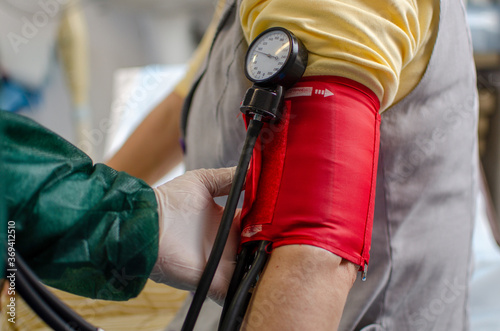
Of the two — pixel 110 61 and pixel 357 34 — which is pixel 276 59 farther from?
pixel 110 61

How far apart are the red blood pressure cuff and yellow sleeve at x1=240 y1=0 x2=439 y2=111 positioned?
0.02 m

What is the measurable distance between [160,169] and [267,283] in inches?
25.3

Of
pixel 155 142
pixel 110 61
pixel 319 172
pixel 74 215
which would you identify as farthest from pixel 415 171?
pixel 110 61

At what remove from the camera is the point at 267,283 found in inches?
15.3

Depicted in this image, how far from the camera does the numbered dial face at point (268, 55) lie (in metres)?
0.40

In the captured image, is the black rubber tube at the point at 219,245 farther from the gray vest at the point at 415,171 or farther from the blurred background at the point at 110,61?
the blurred background at the point at 110,61

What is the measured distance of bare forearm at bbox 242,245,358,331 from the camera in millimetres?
374

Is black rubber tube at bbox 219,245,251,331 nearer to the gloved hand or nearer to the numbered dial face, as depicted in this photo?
the gloved hand

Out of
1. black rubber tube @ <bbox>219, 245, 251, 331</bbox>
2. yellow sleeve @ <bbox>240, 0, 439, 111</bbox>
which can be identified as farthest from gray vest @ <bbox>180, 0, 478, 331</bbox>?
black rubber tube @ <bbox>219, 245, 251, 331</bbox>

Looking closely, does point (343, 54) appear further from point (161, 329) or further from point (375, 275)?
point (161, 329)

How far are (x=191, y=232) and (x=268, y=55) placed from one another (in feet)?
0.69

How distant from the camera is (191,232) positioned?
1.43 ft

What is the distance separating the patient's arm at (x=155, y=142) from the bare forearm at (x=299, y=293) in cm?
62

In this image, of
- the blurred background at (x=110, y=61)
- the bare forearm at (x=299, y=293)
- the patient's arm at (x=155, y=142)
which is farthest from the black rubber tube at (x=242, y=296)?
the blurred background at (x=110, y=61)
